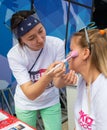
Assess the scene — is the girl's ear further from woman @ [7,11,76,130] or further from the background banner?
the background banner

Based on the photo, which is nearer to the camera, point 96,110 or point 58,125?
point 96,110

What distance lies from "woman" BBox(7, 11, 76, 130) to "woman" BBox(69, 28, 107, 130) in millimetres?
215

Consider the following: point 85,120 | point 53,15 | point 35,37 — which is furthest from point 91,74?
point 53,15

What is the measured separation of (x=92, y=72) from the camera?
4.39ft

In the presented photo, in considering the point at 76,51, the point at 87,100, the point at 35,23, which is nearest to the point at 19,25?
the point at 35,23

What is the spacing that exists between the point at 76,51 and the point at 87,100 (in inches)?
9.7

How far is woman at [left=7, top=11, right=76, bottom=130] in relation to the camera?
5.48ft

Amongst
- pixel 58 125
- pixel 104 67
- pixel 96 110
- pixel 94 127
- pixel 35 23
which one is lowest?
pixel 58 125

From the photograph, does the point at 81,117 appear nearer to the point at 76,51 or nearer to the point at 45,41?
the point at 76,51

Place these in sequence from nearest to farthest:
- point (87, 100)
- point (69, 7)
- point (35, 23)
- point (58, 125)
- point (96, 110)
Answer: point (96, 110) → point (87, 100) → point (35, 23) → point (58, 125) → point (69, 7)

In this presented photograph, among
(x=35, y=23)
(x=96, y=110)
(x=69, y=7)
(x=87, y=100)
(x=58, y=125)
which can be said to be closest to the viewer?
(x=96, y=110)

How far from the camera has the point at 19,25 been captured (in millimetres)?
1696

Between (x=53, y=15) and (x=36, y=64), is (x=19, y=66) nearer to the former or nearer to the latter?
(x=36, y=64)

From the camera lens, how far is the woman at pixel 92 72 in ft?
4.16
